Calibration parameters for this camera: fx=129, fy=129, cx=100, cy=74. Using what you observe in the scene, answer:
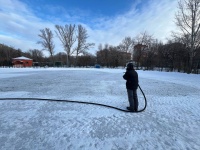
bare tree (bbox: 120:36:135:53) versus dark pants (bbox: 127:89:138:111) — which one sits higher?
bare tree (bbox: 120:36:135:53)

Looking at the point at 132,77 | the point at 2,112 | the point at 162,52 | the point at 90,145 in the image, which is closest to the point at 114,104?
the point at 132,77

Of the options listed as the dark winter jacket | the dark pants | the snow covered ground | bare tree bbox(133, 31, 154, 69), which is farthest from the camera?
bare tree bbox(133, 31, 154, 69)

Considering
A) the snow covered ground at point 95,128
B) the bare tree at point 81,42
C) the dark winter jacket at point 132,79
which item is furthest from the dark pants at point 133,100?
the bare tree at point 81,42

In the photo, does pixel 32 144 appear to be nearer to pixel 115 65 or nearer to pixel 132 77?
pixel 132 77

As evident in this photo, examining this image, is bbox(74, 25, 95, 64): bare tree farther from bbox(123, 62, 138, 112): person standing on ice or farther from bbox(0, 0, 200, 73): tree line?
bbox(123, 62, 138, 112): person standing on ice

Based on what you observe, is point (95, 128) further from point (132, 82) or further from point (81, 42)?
point (81, 42)

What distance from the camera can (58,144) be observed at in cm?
261

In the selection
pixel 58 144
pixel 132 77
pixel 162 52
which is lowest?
pixel 58 144

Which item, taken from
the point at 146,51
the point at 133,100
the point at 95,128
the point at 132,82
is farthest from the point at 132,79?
the point at 146,51

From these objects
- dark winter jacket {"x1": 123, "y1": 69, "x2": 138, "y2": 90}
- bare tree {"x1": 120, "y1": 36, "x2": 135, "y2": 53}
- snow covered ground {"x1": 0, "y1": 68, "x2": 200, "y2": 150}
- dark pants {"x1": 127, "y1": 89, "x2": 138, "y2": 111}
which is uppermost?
bare tree {"x1": 120, "y1": 36, "x2": 135, "y2": 53}

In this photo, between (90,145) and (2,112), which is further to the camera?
(2,112)

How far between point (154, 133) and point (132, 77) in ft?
5.81

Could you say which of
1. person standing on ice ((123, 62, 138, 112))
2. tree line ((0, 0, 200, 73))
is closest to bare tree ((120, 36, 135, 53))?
tree line ((0, 0, 200, 73))

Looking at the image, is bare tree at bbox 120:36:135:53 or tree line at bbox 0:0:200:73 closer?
tree line at bbox 0:0:200:73
